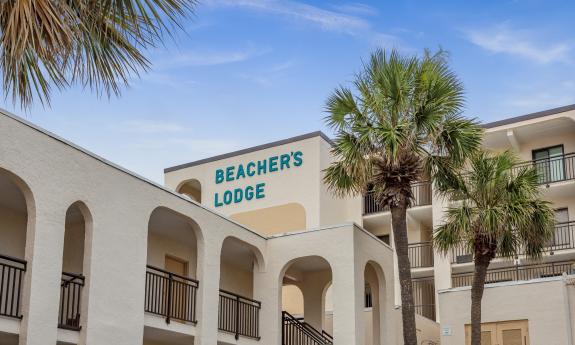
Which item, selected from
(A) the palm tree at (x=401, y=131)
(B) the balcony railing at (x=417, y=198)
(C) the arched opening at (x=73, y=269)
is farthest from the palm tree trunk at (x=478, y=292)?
(B) the balcony railing at (x=417, y=198)

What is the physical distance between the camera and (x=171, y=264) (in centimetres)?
→ 2336

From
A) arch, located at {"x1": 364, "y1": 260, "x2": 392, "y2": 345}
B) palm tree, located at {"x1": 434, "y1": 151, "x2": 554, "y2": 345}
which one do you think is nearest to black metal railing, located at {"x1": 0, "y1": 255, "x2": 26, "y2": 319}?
arch, located at {"x1": 364, "y1": 260, "x2": 392, "y2": 345}

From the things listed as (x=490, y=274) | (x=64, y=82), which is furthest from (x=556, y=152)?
(x=64, y=82)

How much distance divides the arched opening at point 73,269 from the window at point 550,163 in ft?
67.1

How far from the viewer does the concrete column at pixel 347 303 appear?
869 inches

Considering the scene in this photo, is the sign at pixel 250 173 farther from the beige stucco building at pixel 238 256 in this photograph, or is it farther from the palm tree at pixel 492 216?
the palm tree at pixel 492 216

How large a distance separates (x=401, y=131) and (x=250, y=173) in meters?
15.0

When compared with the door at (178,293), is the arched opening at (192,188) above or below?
above

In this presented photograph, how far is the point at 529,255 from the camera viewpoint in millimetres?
23688

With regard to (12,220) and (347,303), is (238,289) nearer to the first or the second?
(347,303)

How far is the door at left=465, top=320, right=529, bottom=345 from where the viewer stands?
26.0m

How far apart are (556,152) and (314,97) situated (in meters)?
16.9

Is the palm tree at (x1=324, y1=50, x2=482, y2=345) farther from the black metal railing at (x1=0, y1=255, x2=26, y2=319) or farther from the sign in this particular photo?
the sign

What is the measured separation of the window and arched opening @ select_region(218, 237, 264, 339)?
14039mm
